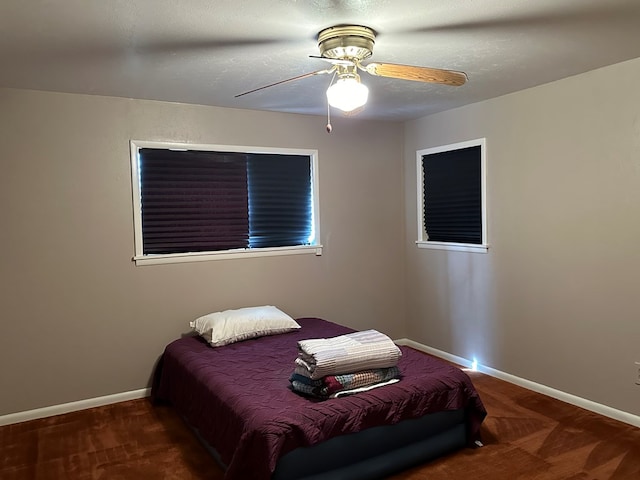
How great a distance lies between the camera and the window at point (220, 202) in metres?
3.96

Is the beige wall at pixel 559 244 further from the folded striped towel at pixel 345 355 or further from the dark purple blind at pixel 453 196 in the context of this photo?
the folded striped towel at pixel 345 355

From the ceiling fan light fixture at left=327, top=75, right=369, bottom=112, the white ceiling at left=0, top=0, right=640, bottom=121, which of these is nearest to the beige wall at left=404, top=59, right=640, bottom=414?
the white ceiling at left=0, top=0, right=640, bottom=121

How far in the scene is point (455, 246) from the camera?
452cm

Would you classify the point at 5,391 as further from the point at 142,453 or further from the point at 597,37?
the point at 597,37

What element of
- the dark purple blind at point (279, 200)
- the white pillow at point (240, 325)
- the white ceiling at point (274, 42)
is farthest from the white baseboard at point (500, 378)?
the white ceiling at point (274, 42)

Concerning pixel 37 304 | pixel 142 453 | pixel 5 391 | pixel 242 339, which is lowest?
pixel 142 453

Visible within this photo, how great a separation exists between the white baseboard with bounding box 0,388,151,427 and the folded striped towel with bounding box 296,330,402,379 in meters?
1.80

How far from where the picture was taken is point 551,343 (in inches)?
146

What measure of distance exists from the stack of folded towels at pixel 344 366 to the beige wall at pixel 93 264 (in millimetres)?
1601

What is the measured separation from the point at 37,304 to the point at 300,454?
234 cm

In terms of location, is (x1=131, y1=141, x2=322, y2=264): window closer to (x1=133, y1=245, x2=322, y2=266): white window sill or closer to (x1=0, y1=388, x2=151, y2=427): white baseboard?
(x1=133, y1=245, x2=322, y2=266): white window sill

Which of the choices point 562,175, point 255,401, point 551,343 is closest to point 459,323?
point 551,343

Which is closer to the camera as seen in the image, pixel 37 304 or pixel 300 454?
pixel 300 454

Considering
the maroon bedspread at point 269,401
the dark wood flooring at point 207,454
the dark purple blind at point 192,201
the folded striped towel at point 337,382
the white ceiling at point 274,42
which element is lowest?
the dark wood flooring at point 207,454
